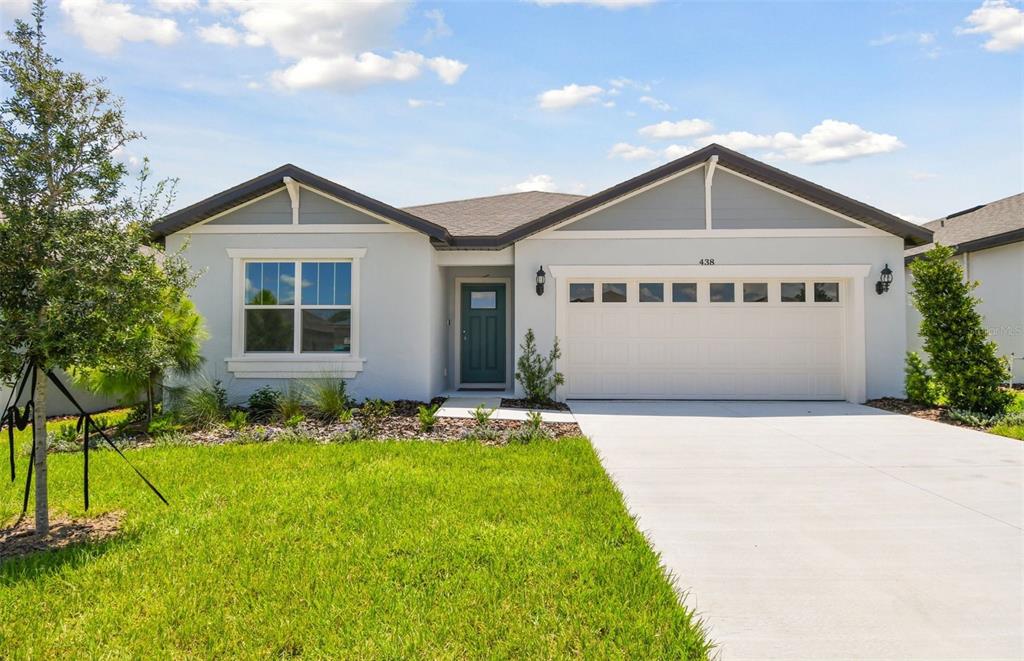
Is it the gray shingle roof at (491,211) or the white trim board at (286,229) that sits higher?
the gray shingle roof at (491,211)

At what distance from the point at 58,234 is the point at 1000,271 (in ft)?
54.8

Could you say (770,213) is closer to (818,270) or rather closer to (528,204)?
(818,270)

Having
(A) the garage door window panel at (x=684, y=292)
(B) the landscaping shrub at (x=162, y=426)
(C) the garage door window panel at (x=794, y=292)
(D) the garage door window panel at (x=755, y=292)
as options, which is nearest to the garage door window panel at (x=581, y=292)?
(A) the garage door window panel at (x=684, y=292)

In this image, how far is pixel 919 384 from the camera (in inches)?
395

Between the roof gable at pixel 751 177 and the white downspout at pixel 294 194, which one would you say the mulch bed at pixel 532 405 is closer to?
the roof gable at pixel 751 177

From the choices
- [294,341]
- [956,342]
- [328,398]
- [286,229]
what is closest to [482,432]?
[328,398]

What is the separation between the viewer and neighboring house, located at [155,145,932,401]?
10.2m

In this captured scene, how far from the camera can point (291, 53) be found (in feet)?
29.7

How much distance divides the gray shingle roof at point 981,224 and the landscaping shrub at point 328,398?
12081 millimetres

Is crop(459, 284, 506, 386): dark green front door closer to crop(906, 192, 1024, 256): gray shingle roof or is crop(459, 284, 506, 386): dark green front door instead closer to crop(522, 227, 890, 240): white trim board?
crop(522, 227, 890, 240): white trim board

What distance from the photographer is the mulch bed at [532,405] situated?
391 inches

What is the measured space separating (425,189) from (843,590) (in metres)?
14.9

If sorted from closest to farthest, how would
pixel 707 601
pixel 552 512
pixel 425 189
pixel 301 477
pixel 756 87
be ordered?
pixel 707 601 → pixel 552 512 → pixel 301 477 → pixel 756 87 → pixel 425 189

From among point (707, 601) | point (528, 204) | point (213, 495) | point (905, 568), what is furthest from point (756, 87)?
point (213, 495)
